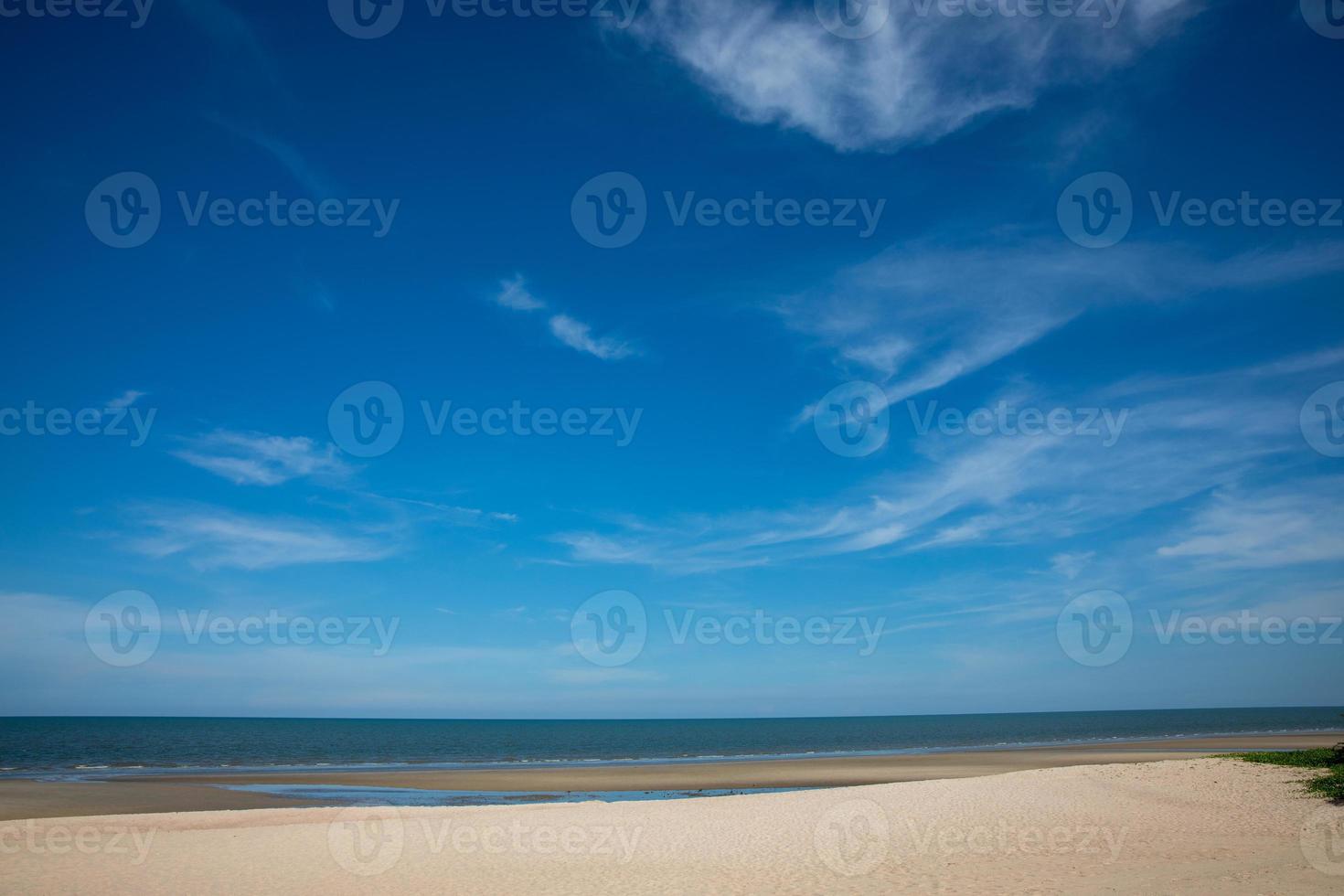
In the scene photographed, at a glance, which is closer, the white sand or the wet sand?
the white sand

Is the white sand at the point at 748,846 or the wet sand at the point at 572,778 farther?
the wet sand at the point at 572,778

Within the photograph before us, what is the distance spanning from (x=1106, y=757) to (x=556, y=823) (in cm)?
4188

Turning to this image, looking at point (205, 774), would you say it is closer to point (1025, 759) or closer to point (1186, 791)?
point (1186, 791)

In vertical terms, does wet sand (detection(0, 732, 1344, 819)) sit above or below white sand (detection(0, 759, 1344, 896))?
below

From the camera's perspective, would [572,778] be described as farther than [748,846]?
Yes

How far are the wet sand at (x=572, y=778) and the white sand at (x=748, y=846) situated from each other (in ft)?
26.4

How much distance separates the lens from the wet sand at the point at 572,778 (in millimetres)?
29156

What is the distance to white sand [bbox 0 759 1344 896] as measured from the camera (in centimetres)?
1370

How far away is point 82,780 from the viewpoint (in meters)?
36.6

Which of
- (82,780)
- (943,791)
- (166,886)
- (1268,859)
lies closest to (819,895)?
(1268,859)

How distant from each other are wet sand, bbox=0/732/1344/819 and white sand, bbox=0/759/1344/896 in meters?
8.03

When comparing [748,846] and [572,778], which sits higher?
[748,846]

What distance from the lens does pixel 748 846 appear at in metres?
17.6

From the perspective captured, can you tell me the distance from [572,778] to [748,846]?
24.8m
